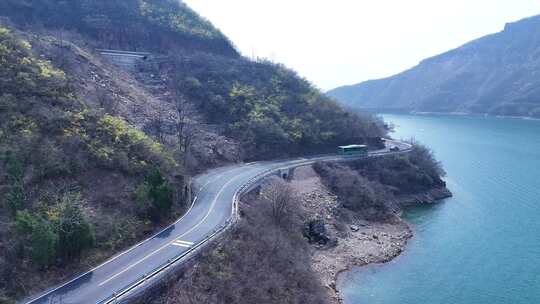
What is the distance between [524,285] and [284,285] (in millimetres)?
22245

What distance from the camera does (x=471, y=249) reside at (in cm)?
4431

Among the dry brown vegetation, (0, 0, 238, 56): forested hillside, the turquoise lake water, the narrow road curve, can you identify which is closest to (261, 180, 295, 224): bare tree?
the dry brown vegetation

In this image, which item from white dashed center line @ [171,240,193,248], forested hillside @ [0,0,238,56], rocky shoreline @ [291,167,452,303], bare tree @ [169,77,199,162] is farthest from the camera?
forested hillside @ [0,0,238,56]

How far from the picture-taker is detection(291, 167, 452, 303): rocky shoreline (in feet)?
127

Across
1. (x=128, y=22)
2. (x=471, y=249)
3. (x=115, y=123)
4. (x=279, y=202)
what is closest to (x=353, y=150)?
(x=471, y=249)

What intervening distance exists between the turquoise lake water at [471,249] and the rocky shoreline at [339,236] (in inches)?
45.6

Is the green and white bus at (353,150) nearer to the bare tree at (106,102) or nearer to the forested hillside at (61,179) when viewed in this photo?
the forested hillside at (61,179)

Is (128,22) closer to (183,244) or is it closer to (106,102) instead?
(106,102)

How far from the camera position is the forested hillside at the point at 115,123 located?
1006 inches

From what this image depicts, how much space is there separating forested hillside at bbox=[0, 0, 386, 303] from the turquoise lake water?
57.9 feet

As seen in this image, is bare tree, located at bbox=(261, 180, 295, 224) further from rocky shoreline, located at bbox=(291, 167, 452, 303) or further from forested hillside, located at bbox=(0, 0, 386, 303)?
forested hillside, located at bbox=(0, 0, 386, 303)

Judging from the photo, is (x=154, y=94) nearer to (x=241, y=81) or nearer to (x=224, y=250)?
(x=241, y=81)

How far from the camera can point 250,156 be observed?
55188 millimetres

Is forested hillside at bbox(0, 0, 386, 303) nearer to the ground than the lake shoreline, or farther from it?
farther from it
